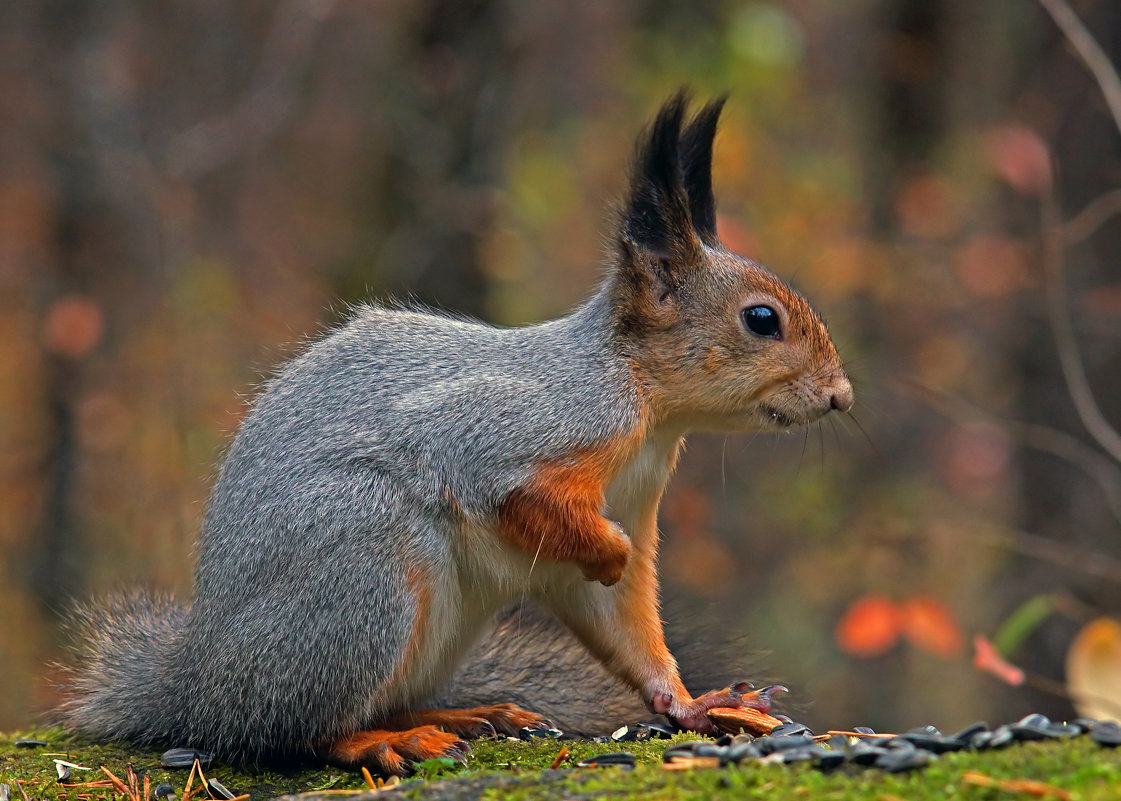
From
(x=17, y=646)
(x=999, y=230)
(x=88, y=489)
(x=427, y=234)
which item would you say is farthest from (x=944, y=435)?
(x=17, y=646)

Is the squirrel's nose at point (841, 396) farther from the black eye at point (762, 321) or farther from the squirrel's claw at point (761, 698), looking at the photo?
the squirrel's claw at point (761, 698)

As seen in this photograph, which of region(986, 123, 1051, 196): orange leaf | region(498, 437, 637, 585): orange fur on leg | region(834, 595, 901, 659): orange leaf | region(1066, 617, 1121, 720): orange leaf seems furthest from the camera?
region(834, 595, 901, 659): orange leaf

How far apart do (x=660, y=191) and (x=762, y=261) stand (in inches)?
150

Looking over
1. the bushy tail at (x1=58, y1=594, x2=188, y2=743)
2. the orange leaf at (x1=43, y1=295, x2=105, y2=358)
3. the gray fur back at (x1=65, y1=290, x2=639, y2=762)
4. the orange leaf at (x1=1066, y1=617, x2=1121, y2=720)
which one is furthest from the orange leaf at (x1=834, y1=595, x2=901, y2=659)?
the orange leaf at (x1=43, y1=295, x2=105, y2=358)

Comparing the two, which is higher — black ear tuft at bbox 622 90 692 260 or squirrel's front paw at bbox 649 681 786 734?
black ear tuft at bbox 622 90 692 260

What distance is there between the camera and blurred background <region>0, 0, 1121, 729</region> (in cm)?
808

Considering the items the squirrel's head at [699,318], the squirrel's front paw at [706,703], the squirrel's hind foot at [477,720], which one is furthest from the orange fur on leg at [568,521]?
the squirrel's hind foot at [477,720]

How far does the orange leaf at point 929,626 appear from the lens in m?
7.23

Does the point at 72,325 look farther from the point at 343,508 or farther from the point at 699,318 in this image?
the point at 699,318

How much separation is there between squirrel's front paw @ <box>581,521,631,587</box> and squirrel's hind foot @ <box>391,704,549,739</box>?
60cm

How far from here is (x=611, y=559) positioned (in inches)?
150

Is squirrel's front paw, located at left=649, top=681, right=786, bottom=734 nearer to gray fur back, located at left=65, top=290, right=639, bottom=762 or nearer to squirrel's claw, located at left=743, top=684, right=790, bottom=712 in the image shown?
squirrel's claw, located at left=743, top=684, right=790, bottom=712

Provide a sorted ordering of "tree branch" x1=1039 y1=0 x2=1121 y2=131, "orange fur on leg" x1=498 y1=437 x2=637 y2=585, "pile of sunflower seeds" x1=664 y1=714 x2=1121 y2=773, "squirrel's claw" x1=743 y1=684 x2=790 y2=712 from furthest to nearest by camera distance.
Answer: "tree branch" x1=1039 y1=0 x2=1121 y2=131
"squirrel's claw" x1=743 y1=684 x2=790 y2=712
"orange fur on leg" x1=498 y1=437 x2=637 y2=585
"pile of sunflower seeds" x1=664 y1=714 x2=1121 y2=773

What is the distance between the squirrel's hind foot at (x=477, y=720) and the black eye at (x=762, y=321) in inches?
57.3
